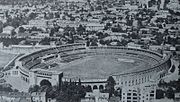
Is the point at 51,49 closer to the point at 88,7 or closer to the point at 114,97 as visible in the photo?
the point at 88,7

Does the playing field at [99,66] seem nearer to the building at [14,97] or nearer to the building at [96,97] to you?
the building at [96,97]

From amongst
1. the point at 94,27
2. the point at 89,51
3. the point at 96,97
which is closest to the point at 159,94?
the point at 96,97

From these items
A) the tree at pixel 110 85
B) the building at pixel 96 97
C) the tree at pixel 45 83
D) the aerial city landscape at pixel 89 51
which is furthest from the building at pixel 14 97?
the tree at pixel 110 85

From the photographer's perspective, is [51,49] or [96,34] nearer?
[51,49]

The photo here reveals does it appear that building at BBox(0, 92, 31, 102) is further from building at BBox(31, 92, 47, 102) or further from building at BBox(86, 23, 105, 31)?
building at BBox(86, 23, 105, 31)

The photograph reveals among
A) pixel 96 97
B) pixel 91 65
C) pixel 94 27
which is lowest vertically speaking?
pixel 91 65

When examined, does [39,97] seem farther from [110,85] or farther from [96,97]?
[110,85]

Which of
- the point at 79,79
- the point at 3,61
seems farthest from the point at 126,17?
the point at 79,79
